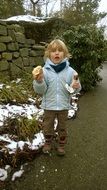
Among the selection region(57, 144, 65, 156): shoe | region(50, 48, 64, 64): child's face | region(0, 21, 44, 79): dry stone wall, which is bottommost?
region(57, 144, 65, 156): shoe

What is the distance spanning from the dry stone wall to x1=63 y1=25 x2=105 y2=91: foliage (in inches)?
36.3

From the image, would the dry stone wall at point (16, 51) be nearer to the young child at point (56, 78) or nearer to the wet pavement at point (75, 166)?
the wet pavement at point (75, 166)

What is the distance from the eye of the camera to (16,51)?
25.6 ft

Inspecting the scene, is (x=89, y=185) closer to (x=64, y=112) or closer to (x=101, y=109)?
(x=64, y=112)

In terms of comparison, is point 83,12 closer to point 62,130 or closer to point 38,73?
point 62,130

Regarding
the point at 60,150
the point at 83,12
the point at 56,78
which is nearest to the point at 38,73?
the point at 56,78

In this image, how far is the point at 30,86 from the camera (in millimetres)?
6914

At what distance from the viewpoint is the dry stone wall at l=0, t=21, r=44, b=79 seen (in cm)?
739

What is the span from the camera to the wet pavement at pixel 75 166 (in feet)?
11.3

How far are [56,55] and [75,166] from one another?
1380 mm

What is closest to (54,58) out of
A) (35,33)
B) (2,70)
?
(2,70)

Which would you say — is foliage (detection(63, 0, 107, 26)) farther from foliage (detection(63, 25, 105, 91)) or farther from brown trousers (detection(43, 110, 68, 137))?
brown trousers (detection(43, 110, 68, 137))

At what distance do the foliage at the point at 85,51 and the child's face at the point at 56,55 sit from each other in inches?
160

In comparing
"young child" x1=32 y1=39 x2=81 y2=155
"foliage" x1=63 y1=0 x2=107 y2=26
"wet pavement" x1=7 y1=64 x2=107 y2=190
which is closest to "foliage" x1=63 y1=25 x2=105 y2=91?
"wet pavement" x1=7 y1=64 x2=107 y2=190
